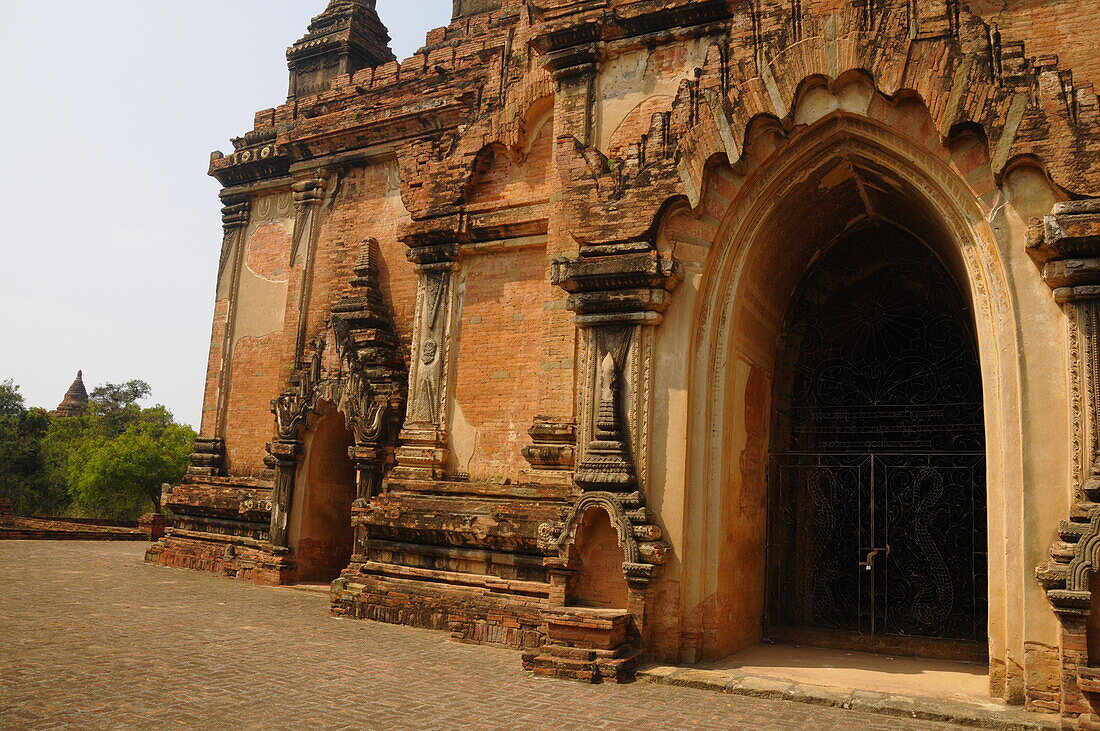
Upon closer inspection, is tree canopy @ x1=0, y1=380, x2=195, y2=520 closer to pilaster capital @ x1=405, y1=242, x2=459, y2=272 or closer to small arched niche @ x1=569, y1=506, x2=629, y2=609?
pilaster capital @ x1=405, y1=242, x2=459, y2=272

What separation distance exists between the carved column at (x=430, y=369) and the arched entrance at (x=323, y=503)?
3476 millimetres

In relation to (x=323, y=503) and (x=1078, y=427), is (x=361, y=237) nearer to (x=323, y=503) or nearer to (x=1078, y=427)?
(x=323, y=503)

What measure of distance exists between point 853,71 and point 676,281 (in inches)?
109

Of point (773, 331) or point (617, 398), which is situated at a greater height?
point (773, 331)

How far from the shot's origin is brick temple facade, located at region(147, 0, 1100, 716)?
7.63m

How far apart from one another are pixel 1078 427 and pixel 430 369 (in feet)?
Answer: 27.8

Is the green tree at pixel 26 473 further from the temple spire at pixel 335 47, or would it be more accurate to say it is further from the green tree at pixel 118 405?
the temple spire at pixel 335 47

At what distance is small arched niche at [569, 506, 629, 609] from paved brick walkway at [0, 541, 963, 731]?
3.49ft

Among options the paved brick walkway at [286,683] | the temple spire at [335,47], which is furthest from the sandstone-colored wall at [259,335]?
the paved brick walkway at [286,683]

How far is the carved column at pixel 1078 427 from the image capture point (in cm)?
684

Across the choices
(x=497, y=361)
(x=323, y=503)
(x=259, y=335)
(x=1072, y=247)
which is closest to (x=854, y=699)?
(x=1072, y=247)

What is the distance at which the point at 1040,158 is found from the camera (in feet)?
24.9

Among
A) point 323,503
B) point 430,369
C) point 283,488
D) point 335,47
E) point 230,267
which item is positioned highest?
point 335,47

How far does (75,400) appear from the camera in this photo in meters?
65.1
